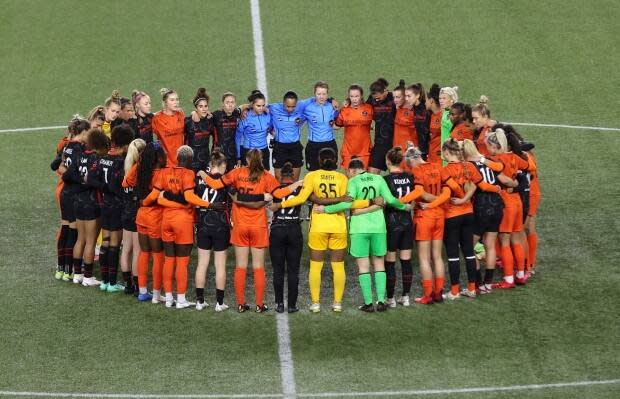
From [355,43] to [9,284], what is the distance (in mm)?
13071

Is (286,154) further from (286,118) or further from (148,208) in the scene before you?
(148,208)

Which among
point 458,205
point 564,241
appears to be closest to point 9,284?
point 458,205

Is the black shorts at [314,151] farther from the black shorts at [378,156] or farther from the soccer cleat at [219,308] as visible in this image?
the soccer cleat at [219,308]

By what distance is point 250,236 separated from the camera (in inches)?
653

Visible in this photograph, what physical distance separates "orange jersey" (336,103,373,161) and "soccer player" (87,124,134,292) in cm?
416

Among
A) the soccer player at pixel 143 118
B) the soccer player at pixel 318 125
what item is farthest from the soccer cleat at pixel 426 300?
the soccer player at pixel 143 118

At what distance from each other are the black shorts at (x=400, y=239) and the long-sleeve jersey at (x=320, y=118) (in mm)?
4120

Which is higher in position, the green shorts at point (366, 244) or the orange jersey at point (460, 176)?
the orange jersey at point (460, 176)

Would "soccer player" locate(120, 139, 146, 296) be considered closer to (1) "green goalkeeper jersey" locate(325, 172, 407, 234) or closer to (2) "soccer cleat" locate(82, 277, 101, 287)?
(2) "soccer cleat" locate(82, 277, 101, 287)

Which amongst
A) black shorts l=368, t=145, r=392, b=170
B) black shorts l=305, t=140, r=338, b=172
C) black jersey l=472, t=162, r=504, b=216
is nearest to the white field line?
black jersey l=472, t=162, r=504, b=216

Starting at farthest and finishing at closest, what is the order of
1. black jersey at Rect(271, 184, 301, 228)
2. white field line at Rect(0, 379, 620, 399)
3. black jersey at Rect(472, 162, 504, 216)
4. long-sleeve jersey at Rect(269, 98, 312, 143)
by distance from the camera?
long-sleeve jersey at Rect(269, 98, 312, 143) < black jersey at Rect(472, 162, 504, 216) < black jersey at Rect(271, 184, 301, 228) < white field line at Rect(0, 379, 620, 399)

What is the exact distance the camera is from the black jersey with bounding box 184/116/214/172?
65.0 ft

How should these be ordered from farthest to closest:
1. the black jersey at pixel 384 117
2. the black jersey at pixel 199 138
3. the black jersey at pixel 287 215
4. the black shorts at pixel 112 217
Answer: the black jersey at pixel 384 117 < the black jersey at pixel 199 138 < the black shorts at pixel 112 217 < the black jersey at pixel 287 215

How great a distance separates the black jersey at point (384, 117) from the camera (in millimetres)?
20250
